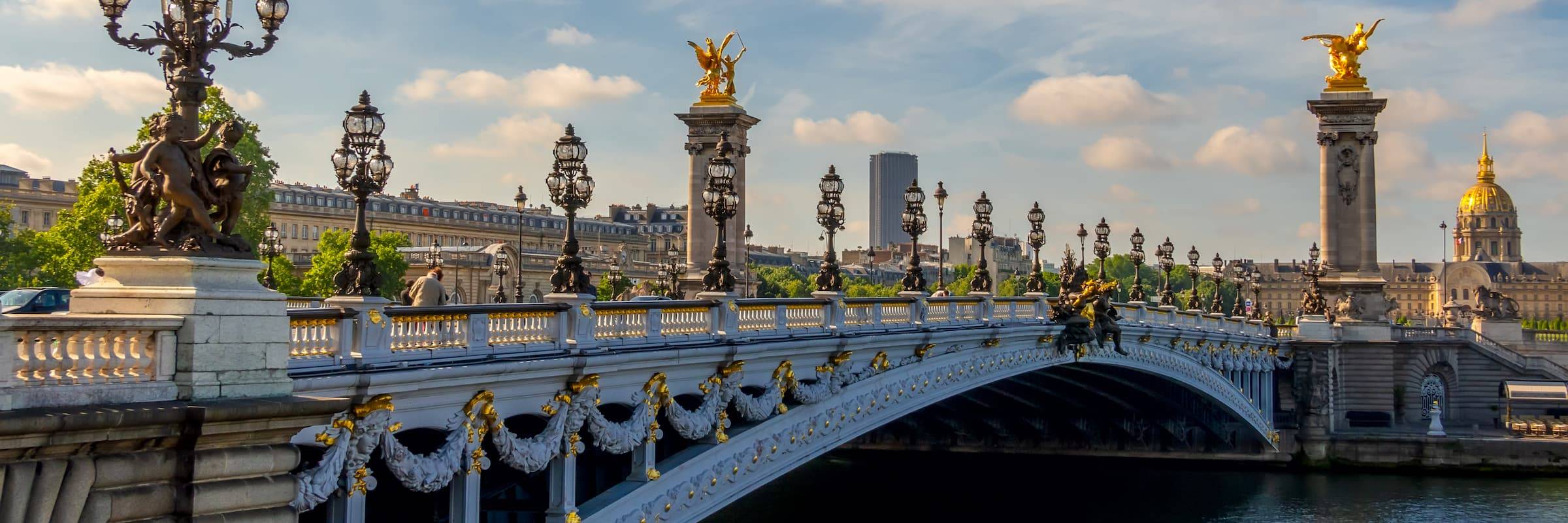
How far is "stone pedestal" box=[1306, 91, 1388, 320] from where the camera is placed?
223 ft

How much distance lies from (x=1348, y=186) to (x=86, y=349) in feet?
209

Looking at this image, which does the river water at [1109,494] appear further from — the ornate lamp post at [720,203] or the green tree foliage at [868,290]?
the green tree foliage at [868,290]

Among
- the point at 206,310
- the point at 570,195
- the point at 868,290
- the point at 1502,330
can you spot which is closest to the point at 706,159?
the point at 570,195

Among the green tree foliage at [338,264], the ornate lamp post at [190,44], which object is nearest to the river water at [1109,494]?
the green tree foliage at [338,264]

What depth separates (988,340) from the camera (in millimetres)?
31000

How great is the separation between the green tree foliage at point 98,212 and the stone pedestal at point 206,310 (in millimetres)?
35506

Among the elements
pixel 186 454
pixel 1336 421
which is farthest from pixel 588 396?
pixel 1336 421

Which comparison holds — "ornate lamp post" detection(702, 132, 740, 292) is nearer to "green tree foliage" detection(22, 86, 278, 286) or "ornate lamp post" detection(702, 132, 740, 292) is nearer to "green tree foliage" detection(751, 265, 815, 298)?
"green tree foliage" detection(22, 86, 278, 286)

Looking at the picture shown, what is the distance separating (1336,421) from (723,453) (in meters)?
46.8

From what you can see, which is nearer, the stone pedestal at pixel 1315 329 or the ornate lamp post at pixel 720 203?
the ornate lamp post at pixel 720 203

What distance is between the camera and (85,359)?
33.9 ft

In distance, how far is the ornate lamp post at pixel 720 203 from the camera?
21953 millimetres

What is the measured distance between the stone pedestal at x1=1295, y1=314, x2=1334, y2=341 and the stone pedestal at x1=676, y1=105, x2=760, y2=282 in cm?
2110

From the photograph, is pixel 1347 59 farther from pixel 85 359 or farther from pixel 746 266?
pixel 85 359
